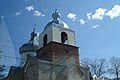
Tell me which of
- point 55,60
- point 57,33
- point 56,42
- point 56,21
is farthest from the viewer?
point 56,21

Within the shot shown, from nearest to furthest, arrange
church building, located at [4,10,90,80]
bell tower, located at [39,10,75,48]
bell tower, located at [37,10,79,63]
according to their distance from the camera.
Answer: church building, located at [4,10,90,80]
bell tower, located at [37,10,79,63]
bell tower, located at [39,10,75,48]

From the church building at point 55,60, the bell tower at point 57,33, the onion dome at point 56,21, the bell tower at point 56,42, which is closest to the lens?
the church building at point 55,60

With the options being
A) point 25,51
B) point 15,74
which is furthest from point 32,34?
point 15,74

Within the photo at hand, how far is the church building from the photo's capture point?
25.6 metres

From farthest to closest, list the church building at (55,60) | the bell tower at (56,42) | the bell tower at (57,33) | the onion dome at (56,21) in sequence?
the onion dome at (56,21)
the bell tower at (57,33)
the bell tower at (56,42)
the church building at (55,60)


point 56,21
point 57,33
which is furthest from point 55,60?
point 56,21

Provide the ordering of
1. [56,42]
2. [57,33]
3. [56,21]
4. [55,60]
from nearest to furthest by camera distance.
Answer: [55,60] → [56,42] → [57,33] → [56,21]

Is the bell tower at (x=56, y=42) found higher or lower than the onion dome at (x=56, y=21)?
lower

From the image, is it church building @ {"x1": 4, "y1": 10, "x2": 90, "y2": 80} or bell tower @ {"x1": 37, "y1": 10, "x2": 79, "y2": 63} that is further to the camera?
bell tower @ {"x1": 37, "y1": 10, "x2": 79, "y2": 63}

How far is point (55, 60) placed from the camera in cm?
2669

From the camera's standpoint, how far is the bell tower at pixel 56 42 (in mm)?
27234

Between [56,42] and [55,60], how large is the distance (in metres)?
2.28

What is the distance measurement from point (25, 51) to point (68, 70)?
10414 millimetres

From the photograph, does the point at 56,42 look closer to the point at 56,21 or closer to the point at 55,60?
the point at 55,60
